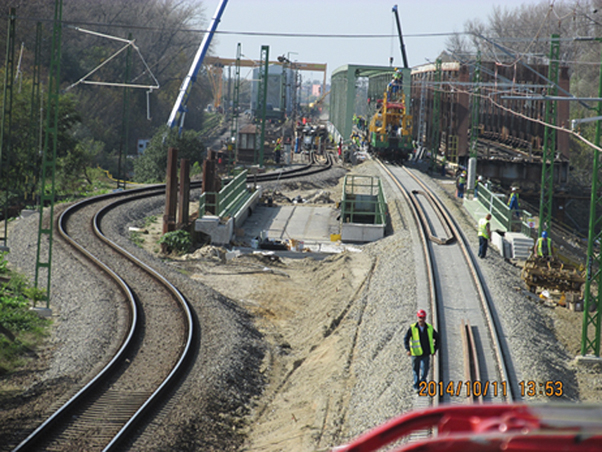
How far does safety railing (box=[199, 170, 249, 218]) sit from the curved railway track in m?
5.16

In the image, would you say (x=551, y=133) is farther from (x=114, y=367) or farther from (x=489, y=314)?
(x=114, y=367)

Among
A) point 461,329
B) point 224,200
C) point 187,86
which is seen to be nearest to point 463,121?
point 187,86

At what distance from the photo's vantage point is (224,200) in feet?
93.6

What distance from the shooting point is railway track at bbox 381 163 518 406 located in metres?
10.6

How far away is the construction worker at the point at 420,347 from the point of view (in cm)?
1034

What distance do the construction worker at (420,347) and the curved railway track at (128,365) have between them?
164 inches

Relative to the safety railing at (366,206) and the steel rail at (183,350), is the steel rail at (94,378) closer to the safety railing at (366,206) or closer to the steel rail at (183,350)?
the steel rail at (183,350)

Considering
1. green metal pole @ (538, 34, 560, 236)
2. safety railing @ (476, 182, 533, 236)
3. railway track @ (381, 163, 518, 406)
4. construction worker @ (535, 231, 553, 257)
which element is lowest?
railway track @ (381, 163, 518, 406)

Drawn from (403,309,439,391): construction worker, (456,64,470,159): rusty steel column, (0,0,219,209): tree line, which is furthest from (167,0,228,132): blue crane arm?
(403,309,439,391): construction worker

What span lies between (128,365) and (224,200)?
52.2 ft

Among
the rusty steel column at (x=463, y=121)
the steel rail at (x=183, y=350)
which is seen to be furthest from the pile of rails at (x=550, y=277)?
the rusty steel column at (x=463, y=121)

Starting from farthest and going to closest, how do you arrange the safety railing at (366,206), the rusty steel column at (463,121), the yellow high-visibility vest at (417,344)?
the rusty steel column at (463,121) < the safety railing at (366,206) < the yellow high-visibility vest at (417,344)

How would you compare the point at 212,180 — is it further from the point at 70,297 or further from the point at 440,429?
A: the point at 440,429

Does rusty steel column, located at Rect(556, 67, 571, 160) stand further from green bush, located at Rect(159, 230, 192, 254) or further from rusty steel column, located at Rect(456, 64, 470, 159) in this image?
green bush, located at Rect(159, 230, 192, 254)
